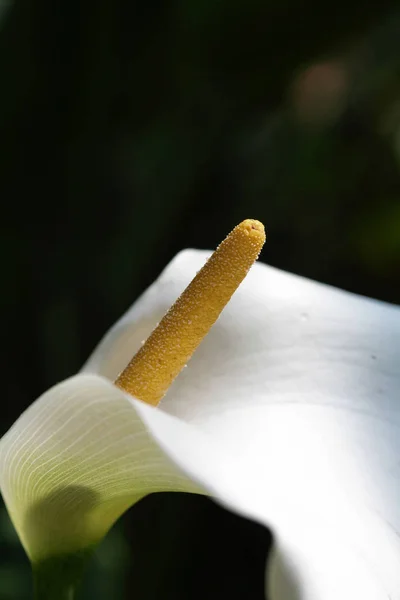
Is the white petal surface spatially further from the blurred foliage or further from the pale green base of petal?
the blurred foliage

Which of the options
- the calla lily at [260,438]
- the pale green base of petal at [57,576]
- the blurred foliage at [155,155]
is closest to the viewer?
the calla lily at [260,438]

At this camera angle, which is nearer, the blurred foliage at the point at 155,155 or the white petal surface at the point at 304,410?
the white petal surface at the point at 304,410

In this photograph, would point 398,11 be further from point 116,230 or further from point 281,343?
point 281,343

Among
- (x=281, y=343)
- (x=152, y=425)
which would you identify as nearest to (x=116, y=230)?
(x=281, y=343)

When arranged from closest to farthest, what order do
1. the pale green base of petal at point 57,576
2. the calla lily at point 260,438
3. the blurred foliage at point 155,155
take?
the calla lily at point 260,438 → the pale green base of petal at point 57,576 → the blurred foliage at point 155,155

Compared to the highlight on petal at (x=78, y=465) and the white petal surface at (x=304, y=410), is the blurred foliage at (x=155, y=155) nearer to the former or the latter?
the white petal surface at (x=304, y=410)

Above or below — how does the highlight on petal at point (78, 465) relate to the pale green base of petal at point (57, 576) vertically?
Result: above

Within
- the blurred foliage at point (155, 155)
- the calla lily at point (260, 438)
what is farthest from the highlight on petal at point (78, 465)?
the blurred foliage at point (155, 155)

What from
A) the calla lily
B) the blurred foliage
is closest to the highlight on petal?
the calla lily
